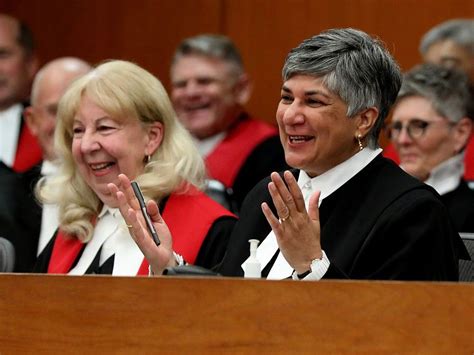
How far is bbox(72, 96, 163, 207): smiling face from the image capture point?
3631 mm

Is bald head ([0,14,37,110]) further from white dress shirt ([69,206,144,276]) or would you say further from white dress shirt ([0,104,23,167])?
white dress shirt ([69,206,144,276])

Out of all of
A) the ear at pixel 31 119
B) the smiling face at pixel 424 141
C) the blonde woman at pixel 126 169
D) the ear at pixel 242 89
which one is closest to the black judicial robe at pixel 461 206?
the smiling face at pixel 424 141

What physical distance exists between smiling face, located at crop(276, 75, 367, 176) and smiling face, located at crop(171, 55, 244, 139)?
2319 millimetres

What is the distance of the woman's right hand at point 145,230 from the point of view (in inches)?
116

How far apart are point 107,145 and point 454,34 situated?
1.90 metres

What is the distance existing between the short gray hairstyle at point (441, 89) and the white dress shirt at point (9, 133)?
2051mm

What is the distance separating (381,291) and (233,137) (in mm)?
3139

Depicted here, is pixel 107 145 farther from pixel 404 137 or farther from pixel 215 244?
pixel 404 137

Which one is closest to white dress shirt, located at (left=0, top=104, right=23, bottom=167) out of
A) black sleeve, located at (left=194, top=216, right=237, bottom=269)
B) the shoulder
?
the shoulder

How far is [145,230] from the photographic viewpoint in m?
2.98

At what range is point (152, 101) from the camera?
367 centimetres

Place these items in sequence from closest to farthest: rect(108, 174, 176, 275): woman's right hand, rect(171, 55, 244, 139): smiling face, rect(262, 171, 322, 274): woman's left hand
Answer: rect(262, 171, 322, 274): woman's left hand < rect(108, 174, 176, 275): woman's right hand < rect(171, 55, 244, 139): smiling face

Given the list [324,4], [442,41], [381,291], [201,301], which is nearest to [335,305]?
[381,291]

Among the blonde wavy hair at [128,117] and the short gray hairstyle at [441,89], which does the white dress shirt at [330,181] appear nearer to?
the blonde wavy hair at [128,117]
